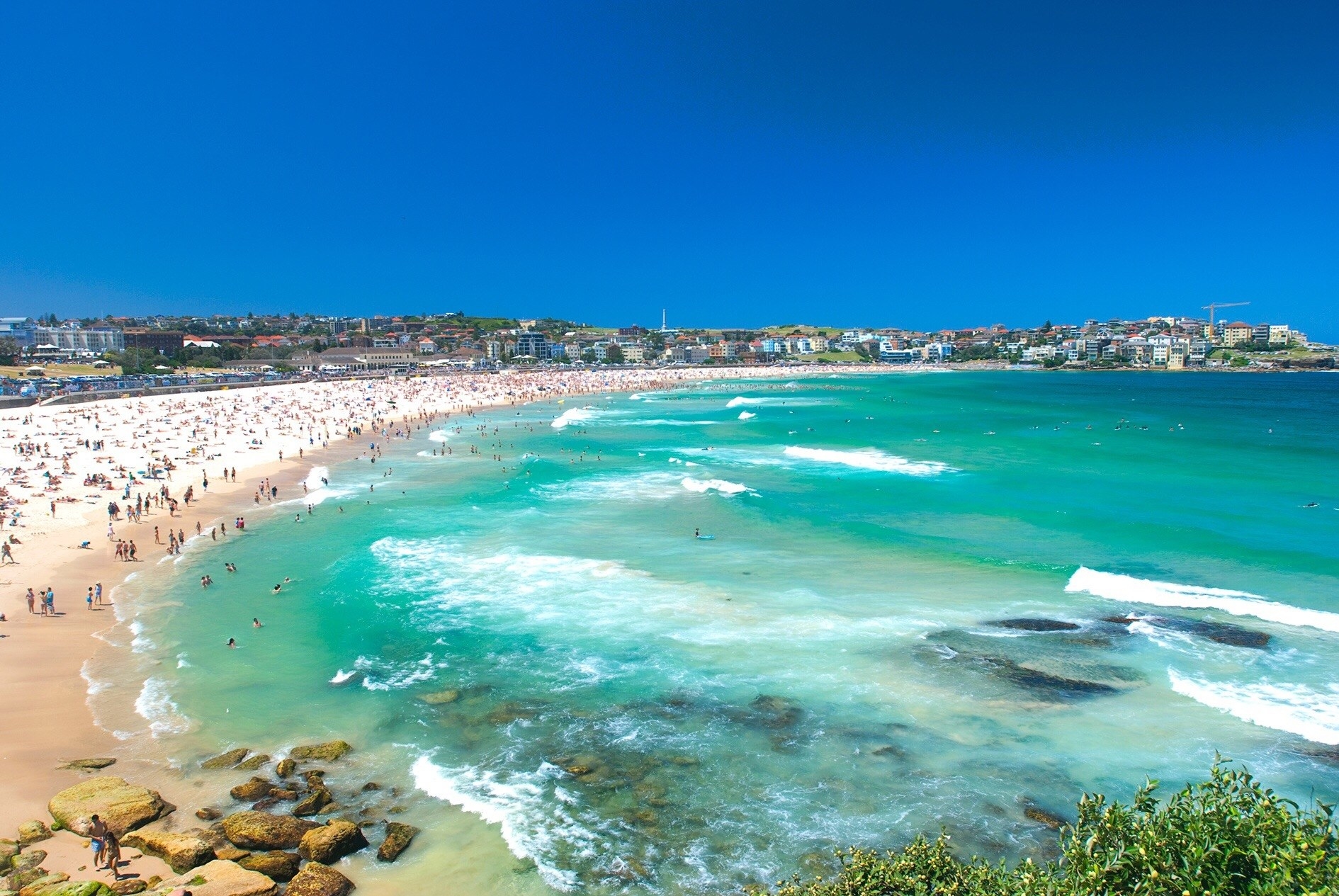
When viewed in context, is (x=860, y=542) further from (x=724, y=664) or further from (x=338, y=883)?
(x=338, y=883)

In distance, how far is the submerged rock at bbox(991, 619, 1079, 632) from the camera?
1647 cm

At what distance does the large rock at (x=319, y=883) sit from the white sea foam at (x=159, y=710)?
5032 mm

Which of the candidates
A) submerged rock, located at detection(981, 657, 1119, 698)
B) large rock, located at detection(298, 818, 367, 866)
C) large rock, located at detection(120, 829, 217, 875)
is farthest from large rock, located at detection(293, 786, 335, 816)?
submerged rock, located at detection(981, 657, 1119, 698)

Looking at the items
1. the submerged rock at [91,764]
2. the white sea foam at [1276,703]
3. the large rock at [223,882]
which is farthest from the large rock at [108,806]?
the white sea foam at [1276,703]

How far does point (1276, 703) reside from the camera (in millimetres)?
12883

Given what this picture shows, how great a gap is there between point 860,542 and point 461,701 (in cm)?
1406

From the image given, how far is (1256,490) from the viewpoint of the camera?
31.9 metres

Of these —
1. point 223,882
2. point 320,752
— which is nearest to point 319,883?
point 223,882

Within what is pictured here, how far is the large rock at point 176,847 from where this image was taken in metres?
8.96

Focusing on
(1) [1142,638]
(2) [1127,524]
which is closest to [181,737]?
(1) [1142,638]

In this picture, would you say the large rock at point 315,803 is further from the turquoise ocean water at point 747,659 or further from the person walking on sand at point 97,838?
the person walking on sand at point 97,838

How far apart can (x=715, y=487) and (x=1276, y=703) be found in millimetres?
21812

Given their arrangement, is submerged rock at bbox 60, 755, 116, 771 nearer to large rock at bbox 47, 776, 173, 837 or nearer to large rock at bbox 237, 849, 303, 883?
large rock at bbox 47, 776, 173, 837

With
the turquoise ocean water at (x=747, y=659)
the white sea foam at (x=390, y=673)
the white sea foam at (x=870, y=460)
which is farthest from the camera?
the white sea foam at (x=870, y=460)
